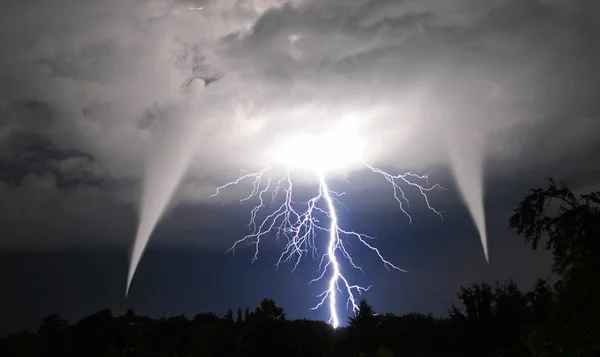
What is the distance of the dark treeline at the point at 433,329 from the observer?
21.5ft

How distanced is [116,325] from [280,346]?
28.7 ft

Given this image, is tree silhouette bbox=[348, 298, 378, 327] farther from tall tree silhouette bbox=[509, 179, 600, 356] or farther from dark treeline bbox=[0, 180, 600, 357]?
tall tree silhouette bbox=[509, 179, 600, 356]

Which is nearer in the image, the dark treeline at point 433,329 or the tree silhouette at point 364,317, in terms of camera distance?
the dark treeline at point 433,329

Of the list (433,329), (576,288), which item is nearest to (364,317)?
(433,329)

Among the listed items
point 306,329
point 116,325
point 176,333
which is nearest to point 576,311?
point 116,325

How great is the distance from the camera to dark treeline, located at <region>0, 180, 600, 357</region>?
6547 mm

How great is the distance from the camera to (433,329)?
2541 cm

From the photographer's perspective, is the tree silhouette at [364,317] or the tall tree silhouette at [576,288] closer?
the tall tree silhouette at [576,288]

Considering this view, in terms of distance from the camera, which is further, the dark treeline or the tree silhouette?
the tree silhouette

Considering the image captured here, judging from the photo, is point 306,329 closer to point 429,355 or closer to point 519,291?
point 429,355

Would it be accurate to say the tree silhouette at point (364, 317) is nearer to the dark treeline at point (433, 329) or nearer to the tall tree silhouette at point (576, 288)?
the dark treeline at point (433, 329)

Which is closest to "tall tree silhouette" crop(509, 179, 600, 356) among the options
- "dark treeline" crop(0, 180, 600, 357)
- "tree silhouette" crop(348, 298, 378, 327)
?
"dark treeline" crop(0, 180, 600, 357)

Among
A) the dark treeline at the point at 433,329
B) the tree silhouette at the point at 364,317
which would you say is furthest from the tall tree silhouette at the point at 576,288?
the tree silhouette at the point at 364,317

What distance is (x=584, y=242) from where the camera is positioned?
690 cm
